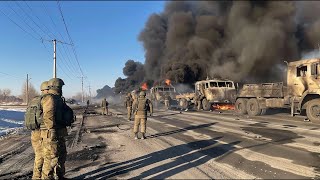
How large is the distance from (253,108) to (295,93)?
3.16 metres

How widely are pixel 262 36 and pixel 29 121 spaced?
25.8 m

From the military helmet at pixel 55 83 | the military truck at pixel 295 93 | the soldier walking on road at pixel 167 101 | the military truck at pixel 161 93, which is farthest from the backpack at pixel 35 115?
the military truck at pixel 161 93

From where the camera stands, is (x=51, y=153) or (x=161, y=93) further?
(x=161, y=93)

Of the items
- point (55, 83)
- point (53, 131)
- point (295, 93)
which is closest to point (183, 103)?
point (295, 93)

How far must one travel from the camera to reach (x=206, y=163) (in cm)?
608

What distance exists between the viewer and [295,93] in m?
14.7

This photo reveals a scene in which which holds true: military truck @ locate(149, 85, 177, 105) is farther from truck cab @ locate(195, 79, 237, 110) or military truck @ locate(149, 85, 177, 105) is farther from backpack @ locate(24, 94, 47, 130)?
backpack @ locate(24, 94, 47, 130)

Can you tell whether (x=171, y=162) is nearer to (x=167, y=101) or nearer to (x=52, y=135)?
(x=52, y=135)

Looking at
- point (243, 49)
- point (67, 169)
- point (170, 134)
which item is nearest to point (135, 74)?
point (243, 49)

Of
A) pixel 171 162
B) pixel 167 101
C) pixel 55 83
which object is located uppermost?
pixel 55 83

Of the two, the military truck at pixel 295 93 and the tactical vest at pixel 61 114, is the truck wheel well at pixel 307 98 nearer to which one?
the military truck at pixel 295 93

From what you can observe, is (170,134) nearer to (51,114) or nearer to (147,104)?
(147,104)

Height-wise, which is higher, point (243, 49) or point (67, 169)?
point (243, 49)

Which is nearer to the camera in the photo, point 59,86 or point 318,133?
point 59,86
